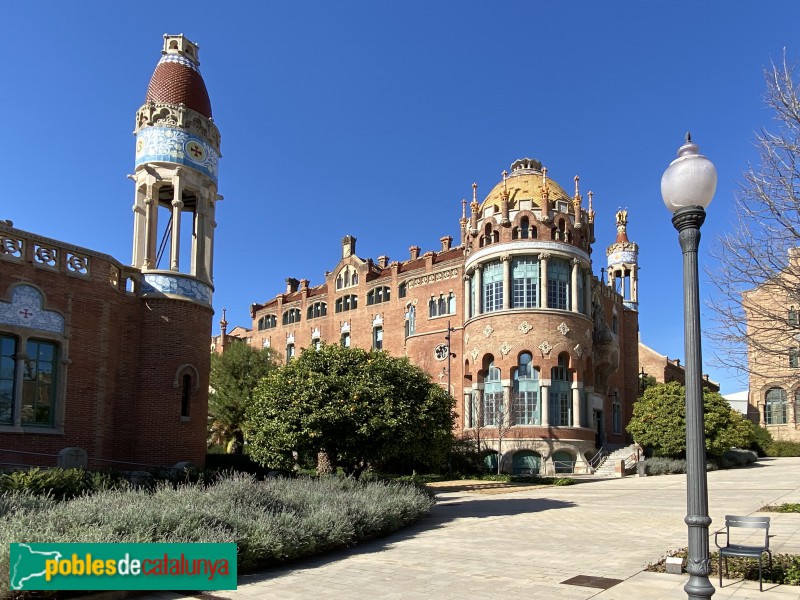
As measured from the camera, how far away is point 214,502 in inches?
444

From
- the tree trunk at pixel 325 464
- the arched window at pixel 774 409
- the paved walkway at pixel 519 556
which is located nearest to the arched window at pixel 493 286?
the paved walkway at pixel 519 556

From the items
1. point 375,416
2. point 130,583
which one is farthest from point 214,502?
point 375,416

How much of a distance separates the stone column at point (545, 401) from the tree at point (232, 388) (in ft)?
51.6

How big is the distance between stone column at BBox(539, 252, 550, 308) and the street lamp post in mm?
34194

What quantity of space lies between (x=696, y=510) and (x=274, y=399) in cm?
1342

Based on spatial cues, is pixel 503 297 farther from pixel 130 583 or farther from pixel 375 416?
pixel 130 583

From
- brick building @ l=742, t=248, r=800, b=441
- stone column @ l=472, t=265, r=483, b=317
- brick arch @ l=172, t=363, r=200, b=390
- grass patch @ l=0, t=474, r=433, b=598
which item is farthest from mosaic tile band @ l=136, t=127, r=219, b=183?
stone column @ l=472, t=265, r=483, b=317

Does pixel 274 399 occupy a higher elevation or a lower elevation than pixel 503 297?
lower

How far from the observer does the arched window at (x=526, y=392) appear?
1561 inches

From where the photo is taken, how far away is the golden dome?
43.1 metres

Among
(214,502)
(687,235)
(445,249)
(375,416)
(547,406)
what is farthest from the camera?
(445,249)

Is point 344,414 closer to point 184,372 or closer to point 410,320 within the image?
point 184,372

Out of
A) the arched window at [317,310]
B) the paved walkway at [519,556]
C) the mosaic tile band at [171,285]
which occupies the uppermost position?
the arched window at [317,310]

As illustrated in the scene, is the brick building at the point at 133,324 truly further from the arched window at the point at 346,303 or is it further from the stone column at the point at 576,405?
the arched window at the point at 346,303
